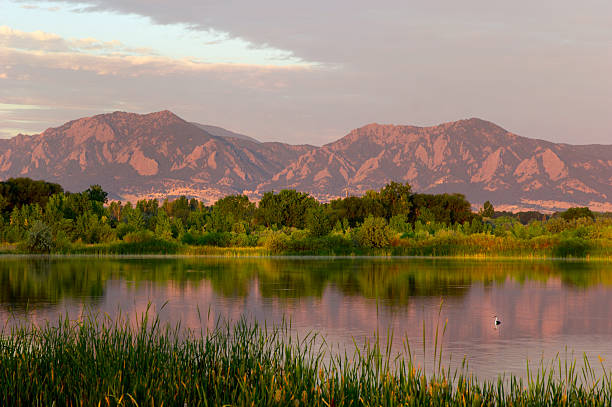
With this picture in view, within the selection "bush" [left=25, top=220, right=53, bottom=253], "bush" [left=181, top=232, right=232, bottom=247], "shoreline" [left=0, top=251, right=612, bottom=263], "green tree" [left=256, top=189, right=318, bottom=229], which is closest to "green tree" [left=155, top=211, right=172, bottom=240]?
"bush" [left=181, top=232, right=232, bottom=247]

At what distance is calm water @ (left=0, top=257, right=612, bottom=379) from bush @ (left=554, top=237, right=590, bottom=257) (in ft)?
37.4

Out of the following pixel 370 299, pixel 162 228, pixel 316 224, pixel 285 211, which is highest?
pixel 285 211

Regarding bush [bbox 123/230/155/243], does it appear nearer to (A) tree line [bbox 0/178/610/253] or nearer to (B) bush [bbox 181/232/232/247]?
(A) tree line [bbox 0/178/610/253]

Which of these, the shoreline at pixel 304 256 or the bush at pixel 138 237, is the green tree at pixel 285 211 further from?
the shoreline at pixel 304 256

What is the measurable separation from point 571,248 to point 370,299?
1366 inches

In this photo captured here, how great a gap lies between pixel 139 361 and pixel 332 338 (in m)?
8.27

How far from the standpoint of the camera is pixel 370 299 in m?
28.0

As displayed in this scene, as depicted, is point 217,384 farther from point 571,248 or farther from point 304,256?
point 571,248

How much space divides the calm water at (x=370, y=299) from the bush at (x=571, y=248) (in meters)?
11.4

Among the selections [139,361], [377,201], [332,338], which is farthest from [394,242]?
[139,361]

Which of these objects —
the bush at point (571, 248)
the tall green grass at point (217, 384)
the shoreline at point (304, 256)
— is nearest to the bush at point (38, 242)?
the shoreline at point (304, 256)

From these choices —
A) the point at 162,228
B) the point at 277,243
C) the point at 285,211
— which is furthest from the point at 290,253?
the point at 285,211

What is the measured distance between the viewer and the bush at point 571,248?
5698cm

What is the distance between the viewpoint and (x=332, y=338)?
741 inches
